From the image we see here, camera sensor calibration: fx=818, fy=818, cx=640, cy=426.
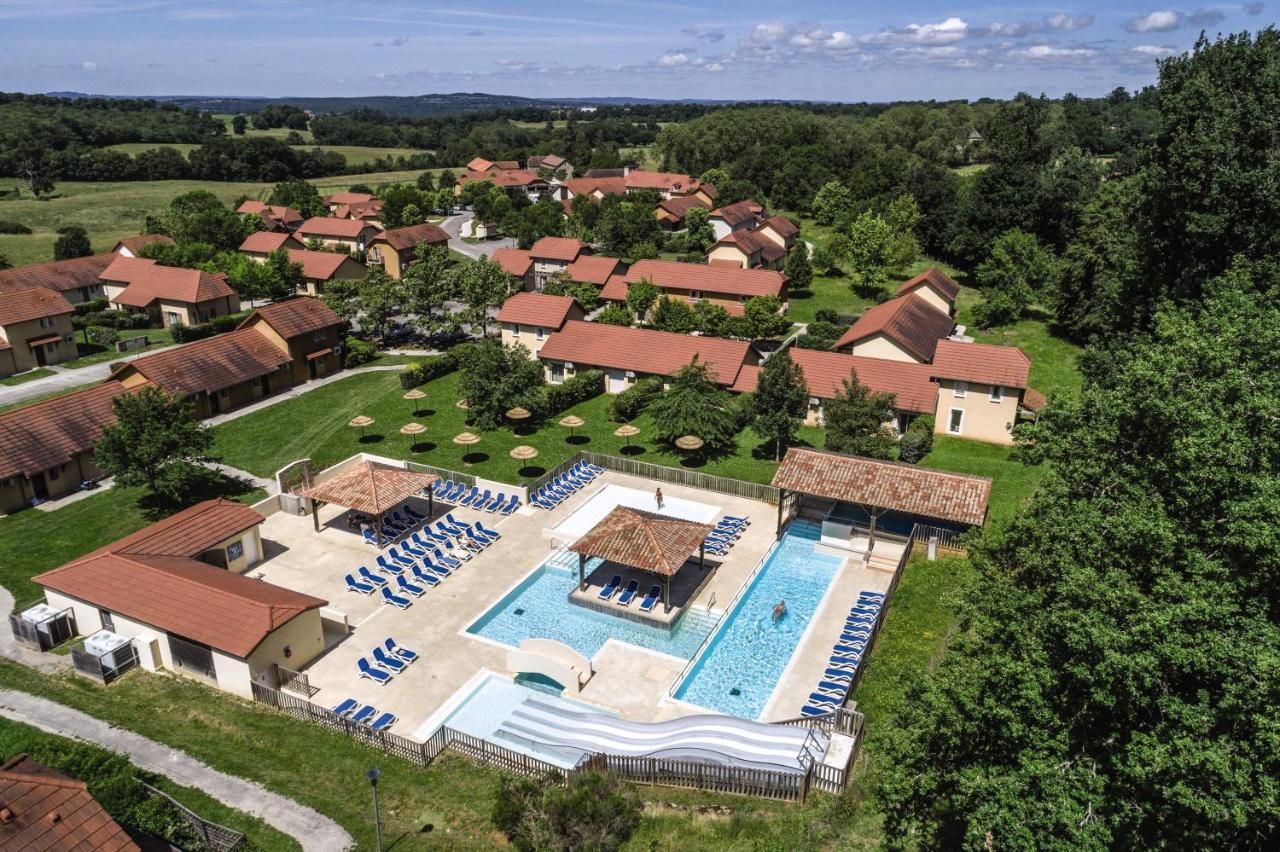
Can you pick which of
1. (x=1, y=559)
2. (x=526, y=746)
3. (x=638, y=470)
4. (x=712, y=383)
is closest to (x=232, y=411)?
(x=1, y=559)

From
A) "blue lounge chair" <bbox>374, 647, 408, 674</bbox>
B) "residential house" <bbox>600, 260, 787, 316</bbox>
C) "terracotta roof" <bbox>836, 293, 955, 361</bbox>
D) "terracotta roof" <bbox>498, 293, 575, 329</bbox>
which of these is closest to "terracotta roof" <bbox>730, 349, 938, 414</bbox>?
"terracotta roof" <bbox>836, 293, 955, 361</bbox>

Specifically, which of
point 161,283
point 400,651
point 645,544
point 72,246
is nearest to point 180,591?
point 400,651

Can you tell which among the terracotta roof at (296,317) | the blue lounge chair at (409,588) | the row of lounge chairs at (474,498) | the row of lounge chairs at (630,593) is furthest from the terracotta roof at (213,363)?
the row of lounge chairs at (630,593)

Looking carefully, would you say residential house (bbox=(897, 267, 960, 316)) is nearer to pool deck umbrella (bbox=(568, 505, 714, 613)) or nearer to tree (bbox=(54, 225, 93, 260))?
pool deck umbrella (bbox=(568, 505, 714, 613))

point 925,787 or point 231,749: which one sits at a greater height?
point 925,787

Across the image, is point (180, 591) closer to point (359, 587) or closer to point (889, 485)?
point (359, 587)

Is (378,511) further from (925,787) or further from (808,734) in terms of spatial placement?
(925,787)
